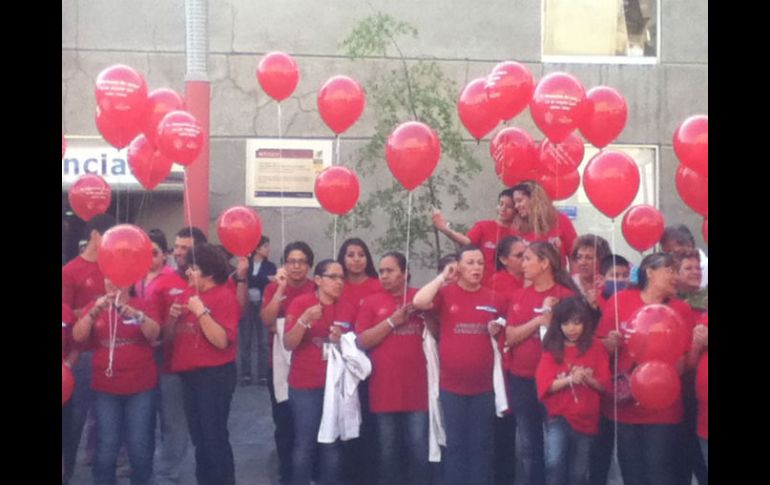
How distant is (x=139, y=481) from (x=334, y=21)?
623cm

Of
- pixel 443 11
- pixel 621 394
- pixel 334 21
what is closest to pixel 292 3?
pixel 334 21

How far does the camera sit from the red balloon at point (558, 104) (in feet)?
24.3

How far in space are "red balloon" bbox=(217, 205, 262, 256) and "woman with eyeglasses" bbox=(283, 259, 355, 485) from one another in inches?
27.3

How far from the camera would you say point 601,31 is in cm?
1283

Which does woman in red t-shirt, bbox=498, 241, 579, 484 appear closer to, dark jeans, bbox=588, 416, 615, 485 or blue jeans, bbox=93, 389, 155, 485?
dark jeans, bbox=588, 416, 615, 485

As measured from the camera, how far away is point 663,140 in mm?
12641

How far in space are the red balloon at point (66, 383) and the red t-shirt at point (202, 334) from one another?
0.65 metres

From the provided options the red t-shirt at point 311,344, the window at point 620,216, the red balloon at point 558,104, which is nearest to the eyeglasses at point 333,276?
the red t-shirt at point 311,344

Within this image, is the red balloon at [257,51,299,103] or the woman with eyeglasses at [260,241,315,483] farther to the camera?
the red balloon at [257,51,299,103]

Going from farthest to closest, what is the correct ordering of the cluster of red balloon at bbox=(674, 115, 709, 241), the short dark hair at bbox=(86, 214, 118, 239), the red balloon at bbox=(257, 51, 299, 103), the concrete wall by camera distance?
the concrete wall
the red balloon at bbox=(257, 51, 299, 103)
the short dark hair at bbox=(86, 214, 118, 239)
the cluster of red balloon at bbox=(674, 115, 709, 241)

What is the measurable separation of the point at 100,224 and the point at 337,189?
1.48 meters

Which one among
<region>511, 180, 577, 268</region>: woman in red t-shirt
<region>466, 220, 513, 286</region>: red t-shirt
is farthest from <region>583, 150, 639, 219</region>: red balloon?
<region>466, 220, 513, 286</region>: red t-shirt

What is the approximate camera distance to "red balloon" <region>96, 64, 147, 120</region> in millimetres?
7309

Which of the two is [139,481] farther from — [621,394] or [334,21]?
[334,21]
